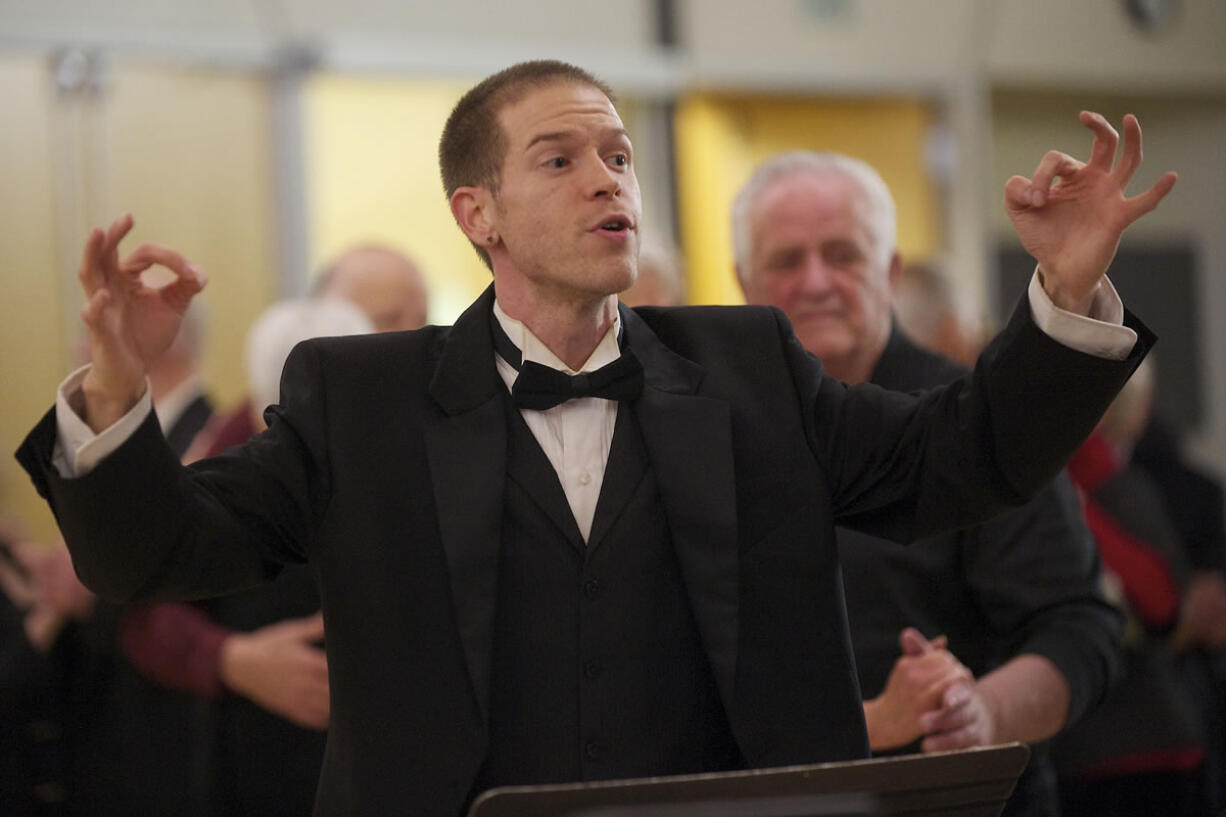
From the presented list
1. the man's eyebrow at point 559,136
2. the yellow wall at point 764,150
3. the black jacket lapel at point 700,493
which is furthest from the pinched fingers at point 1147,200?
the yellow wall at point 764,150

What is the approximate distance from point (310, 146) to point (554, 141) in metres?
4.67

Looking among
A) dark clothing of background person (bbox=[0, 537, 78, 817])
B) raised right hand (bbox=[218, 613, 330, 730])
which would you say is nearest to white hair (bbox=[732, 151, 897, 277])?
raised right hand (bbox=[218, 613, 330, 730])

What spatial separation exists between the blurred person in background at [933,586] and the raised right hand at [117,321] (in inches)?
42.0

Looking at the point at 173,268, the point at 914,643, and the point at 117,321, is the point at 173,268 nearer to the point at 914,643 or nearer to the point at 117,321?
the point at 117,321

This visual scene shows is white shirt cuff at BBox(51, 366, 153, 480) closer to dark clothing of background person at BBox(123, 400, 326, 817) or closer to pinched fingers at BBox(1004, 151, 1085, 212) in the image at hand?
pinched fingers at BBox(1004, 151, 1085, 212)

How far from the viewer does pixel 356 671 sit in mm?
1797

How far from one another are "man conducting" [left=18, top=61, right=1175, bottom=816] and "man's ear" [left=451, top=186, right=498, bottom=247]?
1.1 inches

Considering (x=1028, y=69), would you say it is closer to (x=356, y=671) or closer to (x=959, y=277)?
(x=959, y=277)

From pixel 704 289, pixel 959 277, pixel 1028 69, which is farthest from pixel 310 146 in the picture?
pixel 1028 69

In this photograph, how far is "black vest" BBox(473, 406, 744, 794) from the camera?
1763 millimetres

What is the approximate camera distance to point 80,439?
64.0 inches

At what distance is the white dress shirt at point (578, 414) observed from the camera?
163 centimetres

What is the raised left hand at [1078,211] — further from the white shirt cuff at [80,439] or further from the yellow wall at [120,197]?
the yellow wall at [120,197]

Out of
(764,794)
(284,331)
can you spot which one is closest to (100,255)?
(764,794)
